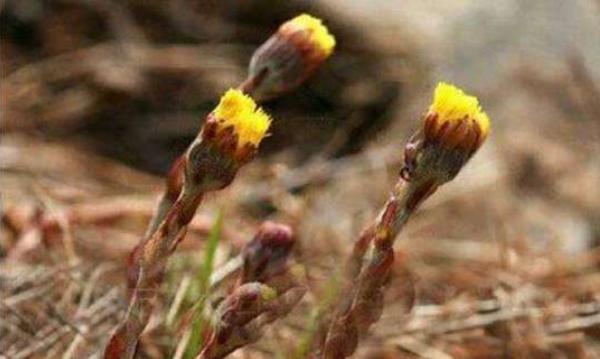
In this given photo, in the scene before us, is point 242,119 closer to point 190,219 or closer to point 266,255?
point 190,219

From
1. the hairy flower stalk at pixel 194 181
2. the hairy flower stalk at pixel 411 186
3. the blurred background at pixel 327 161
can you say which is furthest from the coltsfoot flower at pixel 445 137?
the blurred background at pixel 327 161

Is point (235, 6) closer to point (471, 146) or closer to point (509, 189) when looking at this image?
point (509, 189)

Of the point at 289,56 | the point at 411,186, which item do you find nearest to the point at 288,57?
the point at 289,56

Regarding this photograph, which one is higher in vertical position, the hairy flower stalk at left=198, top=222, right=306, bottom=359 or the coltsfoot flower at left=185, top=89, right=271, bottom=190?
the coltsfoot flower at left=185, top=89, right=271, bottom=190

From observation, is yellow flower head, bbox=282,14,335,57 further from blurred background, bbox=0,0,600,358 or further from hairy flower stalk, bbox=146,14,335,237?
blurred background, bbox=0,0,600,358

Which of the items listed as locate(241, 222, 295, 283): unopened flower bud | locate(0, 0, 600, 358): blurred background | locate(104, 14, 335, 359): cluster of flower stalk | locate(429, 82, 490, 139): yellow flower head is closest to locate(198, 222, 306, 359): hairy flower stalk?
locate(104, 14, 335, 359): cluster of flower stalk

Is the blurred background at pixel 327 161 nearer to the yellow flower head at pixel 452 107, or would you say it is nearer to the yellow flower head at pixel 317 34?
the yellow flower head at pixel 317 34

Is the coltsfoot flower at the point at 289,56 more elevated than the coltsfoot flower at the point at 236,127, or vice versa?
the coltsfoot flower at the point at 236,127
